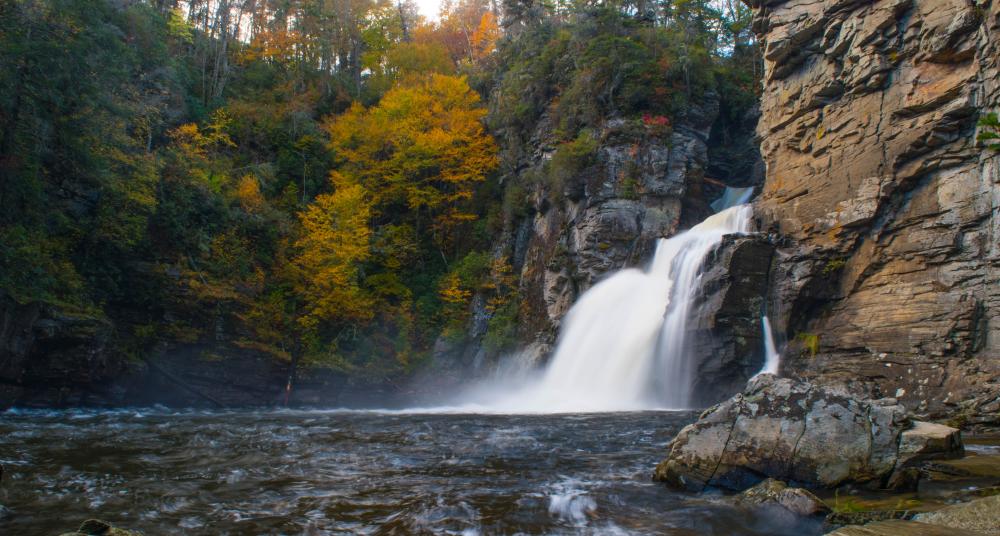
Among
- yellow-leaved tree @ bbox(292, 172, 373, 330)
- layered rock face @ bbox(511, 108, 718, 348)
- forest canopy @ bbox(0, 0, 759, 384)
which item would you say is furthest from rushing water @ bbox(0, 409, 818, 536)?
yellow-leaved tree @ bbox(292, 172, 373, 330)

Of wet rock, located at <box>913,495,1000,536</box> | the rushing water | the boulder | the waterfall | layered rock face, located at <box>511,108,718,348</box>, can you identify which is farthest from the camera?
layered rock face, located at <box>511,108,718,348</box>

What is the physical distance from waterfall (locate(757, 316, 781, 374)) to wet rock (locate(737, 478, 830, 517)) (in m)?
10.4

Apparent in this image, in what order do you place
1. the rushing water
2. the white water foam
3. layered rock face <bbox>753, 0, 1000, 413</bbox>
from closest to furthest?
the rushing water, layered rock face <bbox>753, 0, 1000, 413</bbox>, the white water foam

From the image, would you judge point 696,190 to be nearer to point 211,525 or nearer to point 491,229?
point 491,229

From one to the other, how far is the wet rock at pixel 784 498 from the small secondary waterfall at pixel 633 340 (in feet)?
30.9

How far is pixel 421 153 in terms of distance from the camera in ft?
88.2

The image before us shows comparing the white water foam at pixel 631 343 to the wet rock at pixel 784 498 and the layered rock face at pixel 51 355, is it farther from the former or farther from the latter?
the layered rock face at pixel 51 355

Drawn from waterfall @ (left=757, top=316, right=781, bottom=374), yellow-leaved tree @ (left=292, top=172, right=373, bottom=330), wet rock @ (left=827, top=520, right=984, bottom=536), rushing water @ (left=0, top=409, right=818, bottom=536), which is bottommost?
rushing water @ (left=0, top=409, right=818, bottom=536)

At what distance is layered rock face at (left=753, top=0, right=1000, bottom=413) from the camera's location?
41.6ft

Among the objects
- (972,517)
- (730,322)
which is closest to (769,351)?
(730,322)

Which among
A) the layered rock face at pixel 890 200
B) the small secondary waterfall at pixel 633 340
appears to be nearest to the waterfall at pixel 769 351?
the layered rock face at pixel 890 200

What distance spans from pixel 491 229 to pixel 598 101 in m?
7.34

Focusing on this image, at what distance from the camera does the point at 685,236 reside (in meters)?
19.2

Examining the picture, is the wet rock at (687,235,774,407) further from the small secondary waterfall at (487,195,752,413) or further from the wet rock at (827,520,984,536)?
the wet rock at (827,520,984,536)
